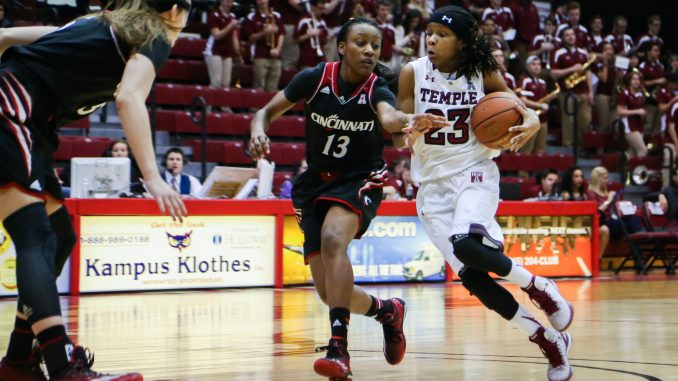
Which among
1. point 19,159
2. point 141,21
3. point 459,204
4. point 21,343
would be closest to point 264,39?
point 459,204

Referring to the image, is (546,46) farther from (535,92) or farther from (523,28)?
(535,92)

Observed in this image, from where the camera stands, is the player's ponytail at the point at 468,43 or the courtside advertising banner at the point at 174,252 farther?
the courtside advertising banner at the point at 174,252

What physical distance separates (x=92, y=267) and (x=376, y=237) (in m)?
3.33

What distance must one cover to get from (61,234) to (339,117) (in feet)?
5.20

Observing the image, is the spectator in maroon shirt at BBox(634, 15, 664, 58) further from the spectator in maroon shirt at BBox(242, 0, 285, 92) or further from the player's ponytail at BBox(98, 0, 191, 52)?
the player's ponytail at BBox(98, 0, 191, 52)

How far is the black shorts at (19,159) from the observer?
3867 mm

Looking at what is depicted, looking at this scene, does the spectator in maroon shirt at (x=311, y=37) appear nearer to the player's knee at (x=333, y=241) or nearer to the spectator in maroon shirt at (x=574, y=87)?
the spectator in maroon shirt at (x=574, y=87)

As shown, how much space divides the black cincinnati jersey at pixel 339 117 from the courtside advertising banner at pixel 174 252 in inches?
206

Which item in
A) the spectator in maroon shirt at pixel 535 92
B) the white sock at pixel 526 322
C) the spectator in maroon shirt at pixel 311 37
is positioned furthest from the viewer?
the spectator in maroon shirt at pixel 535 92

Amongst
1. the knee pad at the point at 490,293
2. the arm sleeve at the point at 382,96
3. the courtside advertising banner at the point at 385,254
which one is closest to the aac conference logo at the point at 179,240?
the courtside advertising banner at the point at 385,254

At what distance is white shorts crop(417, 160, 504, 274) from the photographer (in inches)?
205

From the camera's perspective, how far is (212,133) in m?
14.9

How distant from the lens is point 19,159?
153 inches

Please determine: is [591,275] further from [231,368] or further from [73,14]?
[231,368]
